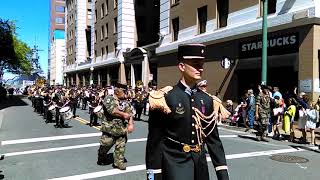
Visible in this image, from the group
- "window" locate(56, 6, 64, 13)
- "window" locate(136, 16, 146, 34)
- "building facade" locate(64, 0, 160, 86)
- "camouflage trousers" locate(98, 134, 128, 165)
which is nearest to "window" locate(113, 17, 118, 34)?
"building facade" locate(64, 0, 160, 86)

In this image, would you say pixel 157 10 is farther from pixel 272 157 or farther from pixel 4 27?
pixel 272 157

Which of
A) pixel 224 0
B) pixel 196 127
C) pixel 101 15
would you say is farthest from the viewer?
pixel 101 15

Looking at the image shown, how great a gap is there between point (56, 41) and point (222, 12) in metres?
94.1

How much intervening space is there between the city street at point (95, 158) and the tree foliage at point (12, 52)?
3470 centimetres

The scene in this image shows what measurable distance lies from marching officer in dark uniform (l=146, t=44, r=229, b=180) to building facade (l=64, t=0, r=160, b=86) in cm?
3412

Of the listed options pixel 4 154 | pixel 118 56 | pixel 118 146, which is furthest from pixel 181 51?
pixel 118 56

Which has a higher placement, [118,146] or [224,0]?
[224,0]

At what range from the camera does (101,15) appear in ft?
179

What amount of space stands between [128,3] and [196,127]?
43.5 m

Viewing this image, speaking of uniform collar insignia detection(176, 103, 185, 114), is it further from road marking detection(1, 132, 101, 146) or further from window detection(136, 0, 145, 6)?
window detection(136, 0, 145, 6)

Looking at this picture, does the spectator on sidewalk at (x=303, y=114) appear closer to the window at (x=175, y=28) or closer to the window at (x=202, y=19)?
the window at (x=202, y=19)

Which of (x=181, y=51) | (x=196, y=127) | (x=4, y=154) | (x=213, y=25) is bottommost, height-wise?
(x=4, y=154)

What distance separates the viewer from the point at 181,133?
3.96 metres

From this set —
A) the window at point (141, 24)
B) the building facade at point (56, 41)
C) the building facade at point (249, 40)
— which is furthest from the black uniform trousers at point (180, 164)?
the building facade at point (56, 41)
